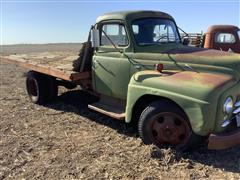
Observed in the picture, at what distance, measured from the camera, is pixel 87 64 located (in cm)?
674

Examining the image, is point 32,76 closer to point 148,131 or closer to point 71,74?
point 71,74

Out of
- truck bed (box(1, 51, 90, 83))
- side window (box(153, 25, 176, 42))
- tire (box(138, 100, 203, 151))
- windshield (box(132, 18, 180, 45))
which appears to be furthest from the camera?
truck bed (box(1, 51, 90, 83))

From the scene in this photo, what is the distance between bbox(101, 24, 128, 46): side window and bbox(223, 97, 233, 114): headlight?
6.80ft

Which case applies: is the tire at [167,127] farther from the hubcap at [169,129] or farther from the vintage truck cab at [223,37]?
the vintage truck cab at [223,37]

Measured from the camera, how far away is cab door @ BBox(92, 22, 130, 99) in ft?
19.5

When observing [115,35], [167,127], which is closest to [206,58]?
[167,127]

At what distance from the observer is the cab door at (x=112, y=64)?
5.93 m

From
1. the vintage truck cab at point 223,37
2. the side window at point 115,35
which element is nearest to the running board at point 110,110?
the side window at point 115,35

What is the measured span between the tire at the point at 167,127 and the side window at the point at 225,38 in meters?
7.11

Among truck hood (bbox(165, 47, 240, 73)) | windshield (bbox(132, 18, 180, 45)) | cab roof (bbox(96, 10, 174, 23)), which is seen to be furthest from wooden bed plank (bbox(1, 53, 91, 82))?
truck hood (bbox(165, 47, 240, 73))

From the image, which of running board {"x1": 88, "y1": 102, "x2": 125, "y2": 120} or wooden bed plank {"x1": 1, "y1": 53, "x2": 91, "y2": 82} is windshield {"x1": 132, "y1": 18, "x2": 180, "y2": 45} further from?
wooden bed plank {"x1": 1, "y1": 53, "x2": 91, "y2": 82}

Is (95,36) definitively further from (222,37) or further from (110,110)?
(222,37)

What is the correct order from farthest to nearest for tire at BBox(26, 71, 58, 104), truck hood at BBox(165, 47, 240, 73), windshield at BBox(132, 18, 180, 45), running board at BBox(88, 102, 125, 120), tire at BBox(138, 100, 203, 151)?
tire at BBox(26, 71, 58, 104), windshield at BBox(132, 18, 180, 45), running board at BBox(88, 102, 125, 120), truck hood at BBox(165, 47, 240, 73), tire at BBox(138, 100, 203, 151)

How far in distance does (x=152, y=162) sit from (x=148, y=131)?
53cm
